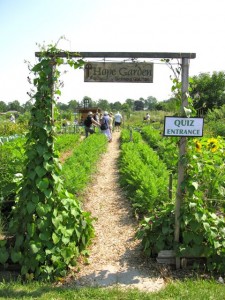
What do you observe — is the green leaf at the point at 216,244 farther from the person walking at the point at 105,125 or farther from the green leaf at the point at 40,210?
the person walking at the point at 105,125

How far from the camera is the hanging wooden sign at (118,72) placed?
15.1 feet

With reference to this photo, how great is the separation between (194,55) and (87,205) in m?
4.03

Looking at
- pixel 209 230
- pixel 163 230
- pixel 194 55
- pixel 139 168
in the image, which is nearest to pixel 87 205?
pixel 139 168

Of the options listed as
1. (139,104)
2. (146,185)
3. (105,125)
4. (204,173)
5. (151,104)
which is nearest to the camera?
(204,173)

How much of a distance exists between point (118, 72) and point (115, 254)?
250 cm

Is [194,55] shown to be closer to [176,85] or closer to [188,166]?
[176,85]

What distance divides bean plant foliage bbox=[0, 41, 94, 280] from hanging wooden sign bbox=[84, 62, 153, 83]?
9.8 inches

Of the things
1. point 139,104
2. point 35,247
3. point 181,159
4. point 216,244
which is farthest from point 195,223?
point 139,104

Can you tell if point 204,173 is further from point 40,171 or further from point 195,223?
point 40,171

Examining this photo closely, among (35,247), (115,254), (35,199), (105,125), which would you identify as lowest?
(115,254)

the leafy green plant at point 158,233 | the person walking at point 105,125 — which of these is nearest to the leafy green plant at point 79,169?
the leafy green plant at point 158,233

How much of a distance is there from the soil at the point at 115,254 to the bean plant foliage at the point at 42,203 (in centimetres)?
35

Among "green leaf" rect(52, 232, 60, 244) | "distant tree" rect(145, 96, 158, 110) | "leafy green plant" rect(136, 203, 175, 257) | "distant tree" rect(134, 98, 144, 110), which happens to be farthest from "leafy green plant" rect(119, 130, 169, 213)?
"distant tree" rect(134, 98, 144, 110)

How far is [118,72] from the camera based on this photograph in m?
4.63
